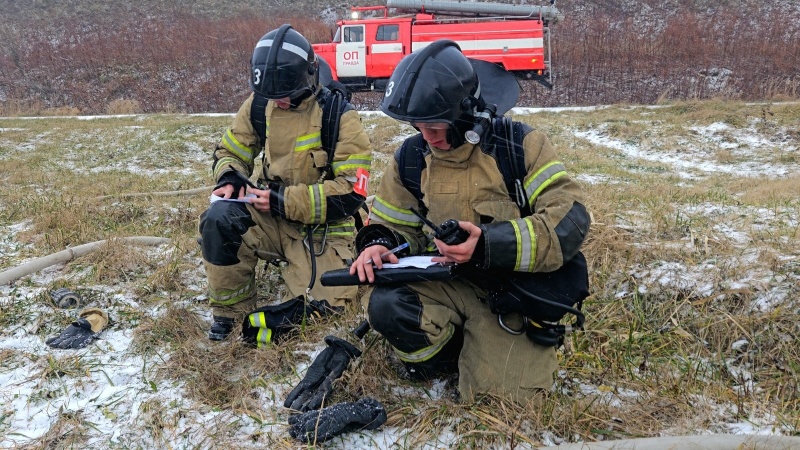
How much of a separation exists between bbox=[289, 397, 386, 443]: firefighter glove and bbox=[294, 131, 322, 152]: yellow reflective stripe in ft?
5.23

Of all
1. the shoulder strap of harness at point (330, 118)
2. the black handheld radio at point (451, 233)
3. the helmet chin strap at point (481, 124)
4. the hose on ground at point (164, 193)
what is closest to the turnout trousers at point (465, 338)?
the black handheld radio at point (451, 233)

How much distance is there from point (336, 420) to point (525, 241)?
3.12 feet

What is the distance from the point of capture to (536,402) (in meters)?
2.16

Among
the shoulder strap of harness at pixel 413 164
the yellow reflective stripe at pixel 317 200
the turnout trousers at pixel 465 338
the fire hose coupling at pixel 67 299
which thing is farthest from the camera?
the fire hose coupling at pixel 67 299

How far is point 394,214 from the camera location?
94.9 inches

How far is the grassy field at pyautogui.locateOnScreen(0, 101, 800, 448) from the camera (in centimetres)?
212

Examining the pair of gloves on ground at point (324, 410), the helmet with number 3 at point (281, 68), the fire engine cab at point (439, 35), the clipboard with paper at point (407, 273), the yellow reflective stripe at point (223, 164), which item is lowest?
the pair of gloves on ground at point (324, 410)

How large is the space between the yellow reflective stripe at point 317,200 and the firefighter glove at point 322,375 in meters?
0.84

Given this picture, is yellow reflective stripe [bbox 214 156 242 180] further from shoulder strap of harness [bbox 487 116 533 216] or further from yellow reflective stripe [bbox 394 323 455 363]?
shoulder strap of harness [bbox 487 116 533 216]

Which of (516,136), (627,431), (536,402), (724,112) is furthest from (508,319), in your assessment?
Result: (724,112)

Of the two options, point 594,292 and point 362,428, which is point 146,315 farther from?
point 594,292

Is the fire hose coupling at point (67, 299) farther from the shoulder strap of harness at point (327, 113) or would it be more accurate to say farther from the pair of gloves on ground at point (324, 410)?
the pair of gloves on ground at point (324, 410)

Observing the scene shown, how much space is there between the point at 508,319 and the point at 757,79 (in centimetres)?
1922

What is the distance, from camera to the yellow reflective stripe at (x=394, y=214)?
2.40 m
